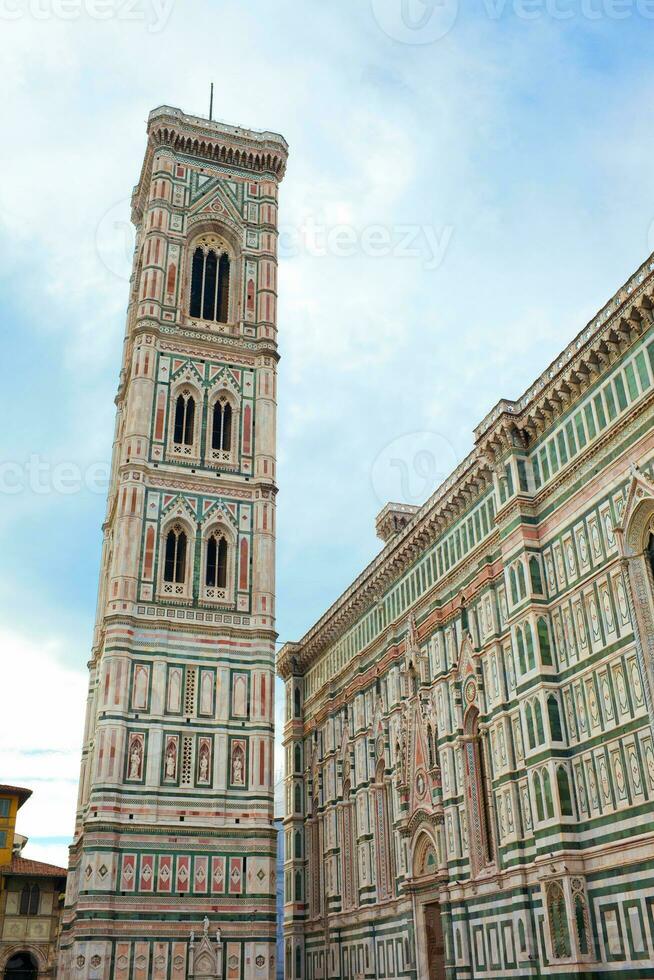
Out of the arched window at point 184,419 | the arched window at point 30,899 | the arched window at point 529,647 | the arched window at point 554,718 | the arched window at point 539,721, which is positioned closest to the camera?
the arched window at point 554,718

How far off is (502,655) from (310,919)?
64.9 ft

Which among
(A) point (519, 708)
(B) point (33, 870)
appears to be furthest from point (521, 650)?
(B) point (33, 870)

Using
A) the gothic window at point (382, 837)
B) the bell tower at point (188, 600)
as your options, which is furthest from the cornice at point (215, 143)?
the gothic window at point (382, 837)

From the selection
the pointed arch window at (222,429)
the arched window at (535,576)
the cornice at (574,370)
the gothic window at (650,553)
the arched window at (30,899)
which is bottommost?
the arched window at (30,899)

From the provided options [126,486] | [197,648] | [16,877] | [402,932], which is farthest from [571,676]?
[16,877]

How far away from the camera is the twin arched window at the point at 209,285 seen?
4375cm

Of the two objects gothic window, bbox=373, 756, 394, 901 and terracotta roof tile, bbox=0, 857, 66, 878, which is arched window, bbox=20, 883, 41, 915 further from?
gothic window, bbox=373, 756, 394, 901

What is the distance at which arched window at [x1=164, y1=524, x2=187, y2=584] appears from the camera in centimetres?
3744

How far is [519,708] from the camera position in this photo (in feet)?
85.3

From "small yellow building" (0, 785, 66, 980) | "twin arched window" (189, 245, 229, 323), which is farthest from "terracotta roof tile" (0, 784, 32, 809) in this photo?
"twin arched window" (189, 245, 229, 323)

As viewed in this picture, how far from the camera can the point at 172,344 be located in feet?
137

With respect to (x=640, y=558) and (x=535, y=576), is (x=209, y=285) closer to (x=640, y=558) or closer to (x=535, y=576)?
(x=535, y=576)

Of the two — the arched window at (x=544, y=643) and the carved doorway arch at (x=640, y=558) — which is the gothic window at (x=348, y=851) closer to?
the arched window at (x=544, y=643)

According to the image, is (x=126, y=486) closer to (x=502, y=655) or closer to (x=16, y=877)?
(x=502, y=655)
